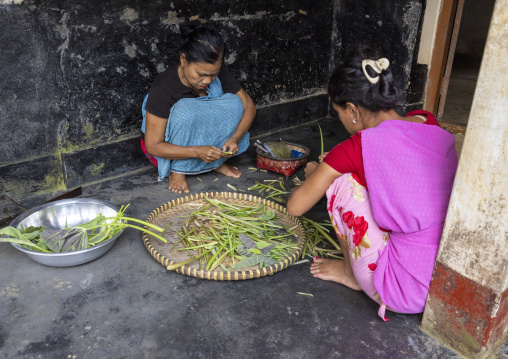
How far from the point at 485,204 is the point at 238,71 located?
2.95m

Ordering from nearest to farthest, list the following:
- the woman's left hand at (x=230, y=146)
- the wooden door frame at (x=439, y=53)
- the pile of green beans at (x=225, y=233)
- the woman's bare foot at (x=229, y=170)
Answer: the pile of green beans at (x=225, y=233) → the woman's left hand at (x=230, y=146) → the woman's bare foot at (x=229, y=170) → the wooden door frame at (x=439, y=53)

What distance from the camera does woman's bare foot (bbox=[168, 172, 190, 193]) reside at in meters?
3.35

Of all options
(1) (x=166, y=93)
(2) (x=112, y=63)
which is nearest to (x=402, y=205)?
(1) (x=166, y=93)

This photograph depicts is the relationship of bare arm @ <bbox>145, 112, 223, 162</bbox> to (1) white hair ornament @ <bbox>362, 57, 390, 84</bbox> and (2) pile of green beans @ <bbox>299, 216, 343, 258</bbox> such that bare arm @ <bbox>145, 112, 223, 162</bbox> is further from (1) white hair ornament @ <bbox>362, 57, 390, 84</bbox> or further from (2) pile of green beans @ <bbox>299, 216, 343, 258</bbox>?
(1) white hair ornament @ <bbox>362, 57, 390, 84</bbox>

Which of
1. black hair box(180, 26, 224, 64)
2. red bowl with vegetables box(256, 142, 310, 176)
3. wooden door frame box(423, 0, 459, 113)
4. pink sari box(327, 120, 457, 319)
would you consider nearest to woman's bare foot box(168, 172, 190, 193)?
red bowl with vegetables box(256, 142, 310, 176)

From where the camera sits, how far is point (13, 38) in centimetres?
287

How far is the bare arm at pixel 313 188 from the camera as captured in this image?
203cm

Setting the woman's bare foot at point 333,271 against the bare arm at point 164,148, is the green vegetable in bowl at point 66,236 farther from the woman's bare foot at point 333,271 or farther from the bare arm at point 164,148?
the woman's bare foot at point 333,271

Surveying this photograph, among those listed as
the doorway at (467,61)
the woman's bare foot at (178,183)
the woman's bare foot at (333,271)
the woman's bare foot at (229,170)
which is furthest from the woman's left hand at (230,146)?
the doorway at (467,61)

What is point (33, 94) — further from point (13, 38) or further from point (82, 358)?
point (82, 358)

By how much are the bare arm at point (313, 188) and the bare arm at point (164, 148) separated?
3.60 feet

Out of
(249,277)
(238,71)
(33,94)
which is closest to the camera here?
(249,277)

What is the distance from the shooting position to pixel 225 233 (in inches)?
104

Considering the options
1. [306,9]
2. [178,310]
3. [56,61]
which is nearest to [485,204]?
[178,310]
